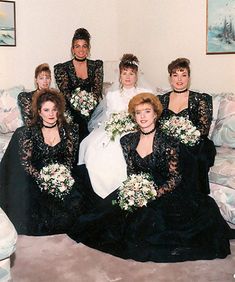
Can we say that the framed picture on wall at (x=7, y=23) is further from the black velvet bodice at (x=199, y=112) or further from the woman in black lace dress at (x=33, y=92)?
the black velvet bodice at (x=199, y=112)

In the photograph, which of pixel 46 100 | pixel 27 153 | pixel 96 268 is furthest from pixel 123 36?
pixel 96 268

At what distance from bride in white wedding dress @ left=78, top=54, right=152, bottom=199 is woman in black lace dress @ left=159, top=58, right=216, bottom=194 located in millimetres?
419

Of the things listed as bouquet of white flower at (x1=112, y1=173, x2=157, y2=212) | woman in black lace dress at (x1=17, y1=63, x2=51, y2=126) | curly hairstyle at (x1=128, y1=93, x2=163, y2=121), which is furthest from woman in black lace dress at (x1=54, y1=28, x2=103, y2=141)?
bouquet of white flower at (x1=112, y1=173, x2=157, y2=212)

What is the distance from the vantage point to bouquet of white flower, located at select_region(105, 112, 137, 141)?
4086mm

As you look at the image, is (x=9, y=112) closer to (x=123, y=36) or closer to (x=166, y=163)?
(x=123, y=36)

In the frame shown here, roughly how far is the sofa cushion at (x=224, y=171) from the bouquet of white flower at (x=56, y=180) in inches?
50.9

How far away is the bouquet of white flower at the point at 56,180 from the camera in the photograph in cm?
381

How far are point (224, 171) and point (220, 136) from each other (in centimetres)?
75

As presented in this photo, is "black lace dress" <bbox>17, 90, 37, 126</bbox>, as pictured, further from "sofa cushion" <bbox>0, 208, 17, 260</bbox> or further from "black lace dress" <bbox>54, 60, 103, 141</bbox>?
"sofa cushion" <bbox>0, 208, 17, 260</bbox>

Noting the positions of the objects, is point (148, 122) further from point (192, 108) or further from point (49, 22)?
point (49, 22)

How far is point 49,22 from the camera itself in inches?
237

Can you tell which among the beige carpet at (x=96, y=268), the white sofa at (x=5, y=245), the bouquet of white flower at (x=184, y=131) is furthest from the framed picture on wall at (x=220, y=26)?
the white sofa at (x=5, y=245)

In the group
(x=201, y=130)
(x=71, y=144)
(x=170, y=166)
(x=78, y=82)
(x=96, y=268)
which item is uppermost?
(x=78, y=82)

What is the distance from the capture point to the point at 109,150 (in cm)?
406
